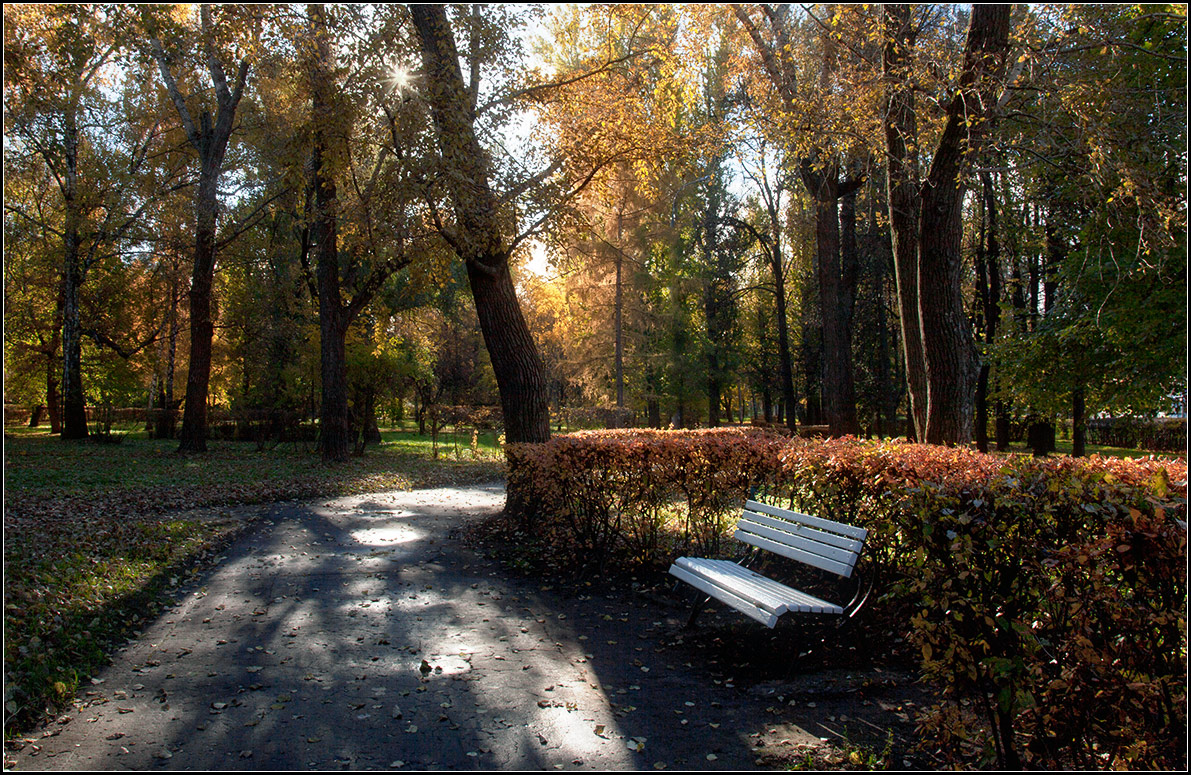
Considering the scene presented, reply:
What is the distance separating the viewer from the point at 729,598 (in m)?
4.32

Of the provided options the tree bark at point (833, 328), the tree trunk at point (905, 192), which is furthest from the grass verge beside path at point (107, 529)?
the tree bark at point (833, 328)

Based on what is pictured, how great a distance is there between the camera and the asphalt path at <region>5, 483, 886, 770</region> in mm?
3209

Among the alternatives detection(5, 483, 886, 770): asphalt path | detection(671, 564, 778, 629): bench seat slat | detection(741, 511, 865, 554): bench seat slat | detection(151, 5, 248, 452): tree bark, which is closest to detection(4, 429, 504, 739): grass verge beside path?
detection(5, 483, 886, 770): asphalt path

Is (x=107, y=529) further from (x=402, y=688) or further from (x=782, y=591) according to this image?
(x=782, y=591)

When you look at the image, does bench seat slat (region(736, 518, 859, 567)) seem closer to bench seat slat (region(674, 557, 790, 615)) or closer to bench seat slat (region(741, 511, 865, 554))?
bench seat slat (region(741, 511, 865, 554))

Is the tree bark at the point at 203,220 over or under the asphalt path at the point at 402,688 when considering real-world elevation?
over

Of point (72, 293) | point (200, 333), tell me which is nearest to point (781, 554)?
point (200, 333)

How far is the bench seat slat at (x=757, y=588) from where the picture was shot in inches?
156

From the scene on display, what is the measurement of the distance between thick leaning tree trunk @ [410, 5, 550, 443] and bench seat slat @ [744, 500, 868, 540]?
173 inches

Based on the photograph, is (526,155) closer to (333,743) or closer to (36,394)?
(333,743)

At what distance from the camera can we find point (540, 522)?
7840mm

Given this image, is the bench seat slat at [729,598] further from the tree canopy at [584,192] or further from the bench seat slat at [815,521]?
the tree canopy at [584,192]

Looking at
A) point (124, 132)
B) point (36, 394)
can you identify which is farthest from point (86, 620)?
point (36, 394)

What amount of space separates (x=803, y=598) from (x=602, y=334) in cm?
2550
